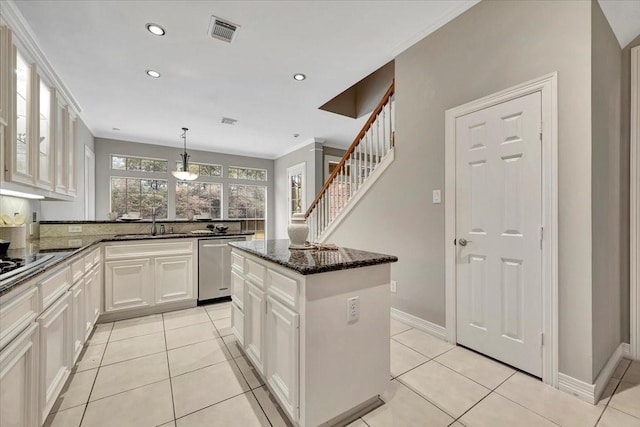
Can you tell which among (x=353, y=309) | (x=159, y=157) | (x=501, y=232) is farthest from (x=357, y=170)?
(x=159, y=157)

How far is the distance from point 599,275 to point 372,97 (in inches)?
155

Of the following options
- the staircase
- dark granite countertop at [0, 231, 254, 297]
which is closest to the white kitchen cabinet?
dark granite countertop at [0, 231, 254, 297]

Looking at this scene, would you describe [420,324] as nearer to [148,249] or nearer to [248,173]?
[148,249]

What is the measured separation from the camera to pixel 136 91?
3885 mm

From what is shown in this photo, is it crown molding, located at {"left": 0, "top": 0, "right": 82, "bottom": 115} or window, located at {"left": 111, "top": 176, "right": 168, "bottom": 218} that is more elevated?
crown molding, located at {"left": 0, "top": 0, "right": 82, "bottom": 115}

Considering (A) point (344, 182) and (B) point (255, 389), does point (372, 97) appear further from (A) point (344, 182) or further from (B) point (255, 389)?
(B) point (255, 389)

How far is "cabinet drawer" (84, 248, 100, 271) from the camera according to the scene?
2.44m

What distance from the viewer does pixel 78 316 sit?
2.17 meters

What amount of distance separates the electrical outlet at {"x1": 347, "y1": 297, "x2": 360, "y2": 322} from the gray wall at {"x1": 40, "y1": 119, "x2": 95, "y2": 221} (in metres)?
4.03

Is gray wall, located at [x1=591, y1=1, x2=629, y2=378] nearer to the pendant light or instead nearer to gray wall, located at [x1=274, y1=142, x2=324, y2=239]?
gray wall, located at [x1=274, y1=142, x2=324, y2=239]

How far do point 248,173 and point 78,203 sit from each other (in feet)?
12.6

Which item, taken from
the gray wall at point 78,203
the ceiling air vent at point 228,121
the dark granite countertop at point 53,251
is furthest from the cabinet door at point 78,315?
the ceiling air vent at point 228,121

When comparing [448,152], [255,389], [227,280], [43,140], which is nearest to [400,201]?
[448,152]

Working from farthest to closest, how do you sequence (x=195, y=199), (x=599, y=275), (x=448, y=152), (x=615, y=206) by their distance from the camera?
(x=195, y=199), (x=448, y=152), (x=615, y=206), (x=599, y=275)
